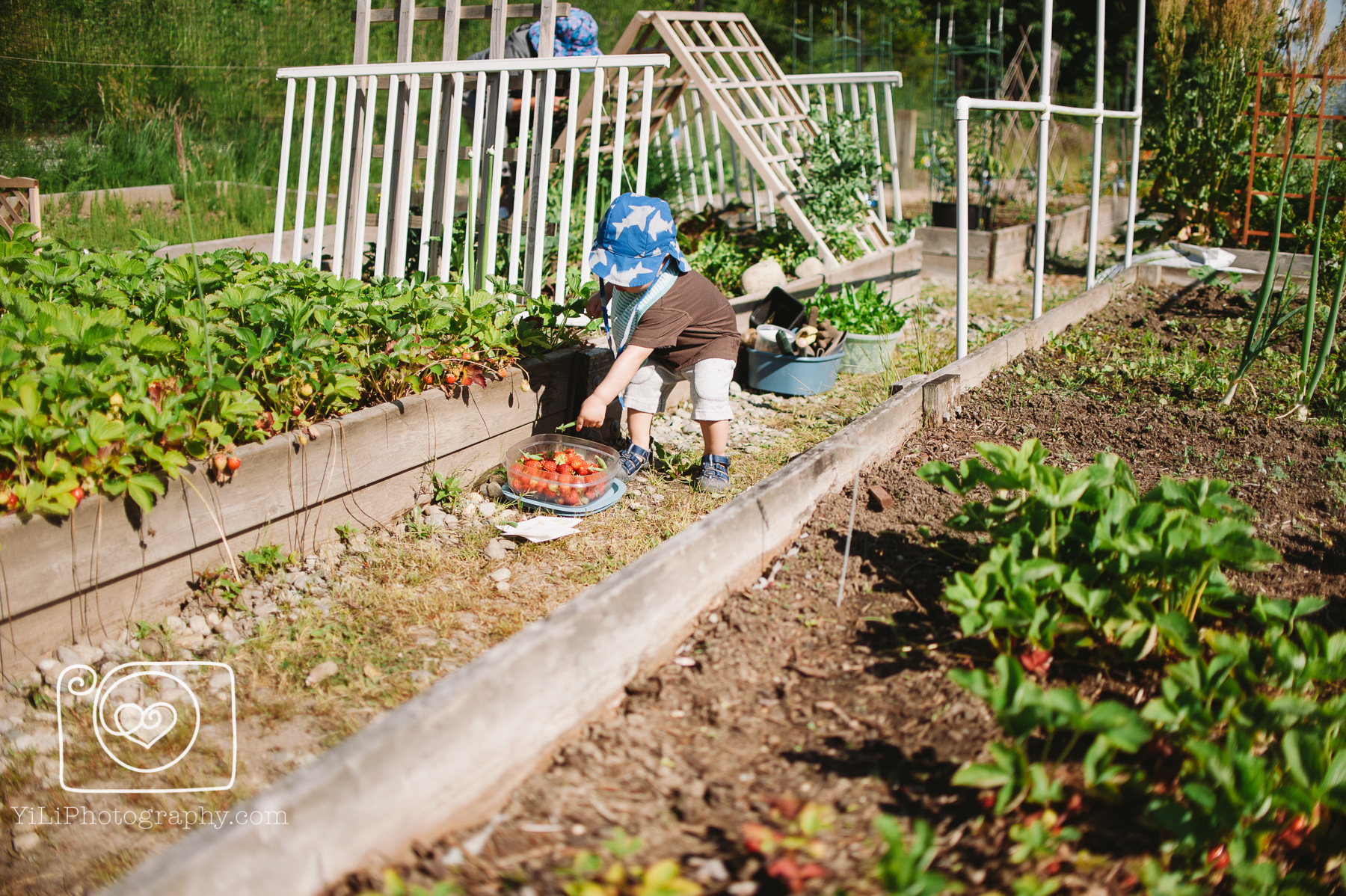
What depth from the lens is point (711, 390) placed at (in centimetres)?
352

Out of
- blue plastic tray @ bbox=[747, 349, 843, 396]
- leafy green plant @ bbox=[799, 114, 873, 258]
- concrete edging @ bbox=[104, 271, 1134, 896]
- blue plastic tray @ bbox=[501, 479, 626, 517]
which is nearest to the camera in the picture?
concrete edging @ bbox=[104, 271, 1134, 896]

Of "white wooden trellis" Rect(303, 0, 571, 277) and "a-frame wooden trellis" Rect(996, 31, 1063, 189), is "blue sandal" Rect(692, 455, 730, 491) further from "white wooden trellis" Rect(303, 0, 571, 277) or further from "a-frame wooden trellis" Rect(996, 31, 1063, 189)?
"a-frame wooden trellis" Rect(996, 31, 1063, 189)

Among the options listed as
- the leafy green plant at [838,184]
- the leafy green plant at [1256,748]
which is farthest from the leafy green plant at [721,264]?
the leafy green plant at [1256,748]

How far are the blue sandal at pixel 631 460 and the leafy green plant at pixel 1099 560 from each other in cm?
163

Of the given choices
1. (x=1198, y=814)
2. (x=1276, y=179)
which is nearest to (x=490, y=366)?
(x=1198, y=814)

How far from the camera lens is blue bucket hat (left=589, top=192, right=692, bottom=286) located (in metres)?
3.27

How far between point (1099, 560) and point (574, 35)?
4.74 meters

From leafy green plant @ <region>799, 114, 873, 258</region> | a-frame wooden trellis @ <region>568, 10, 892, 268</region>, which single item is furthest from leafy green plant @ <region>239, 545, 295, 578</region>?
leafy green plant @ <region>799, 114, 873, 258</region>

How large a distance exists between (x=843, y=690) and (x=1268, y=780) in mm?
791

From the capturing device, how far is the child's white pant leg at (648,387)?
358 centimetres

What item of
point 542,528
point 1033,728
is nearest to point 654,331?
point 542,528

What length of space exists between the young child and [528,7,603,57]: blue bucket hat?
2.54 m

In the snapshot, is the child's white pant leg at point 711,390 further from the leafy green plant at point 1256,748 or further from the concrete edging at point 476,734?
the leafy green plant at point 1256,748

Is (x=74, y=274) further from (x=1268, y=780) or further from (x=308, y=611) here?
(x=1268, y=780)
